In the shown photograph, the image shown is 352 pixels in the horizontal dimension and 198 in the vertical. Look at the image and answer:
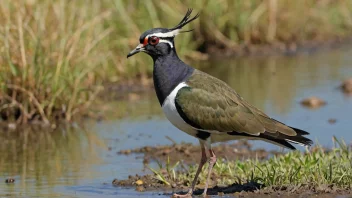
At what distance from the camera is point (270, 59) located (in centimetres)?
1844

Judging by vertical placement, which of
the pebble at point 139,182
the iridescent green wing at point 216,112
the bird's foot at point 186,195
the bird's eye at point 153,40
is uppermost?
the bird's eye at point 153,40

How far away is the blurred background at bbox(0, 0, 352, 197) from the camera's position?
33.5ft

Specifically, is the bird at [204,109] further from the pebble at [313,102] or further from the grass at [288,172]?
the pebble at [313,102]

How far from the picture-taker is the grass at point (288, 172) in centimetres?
795

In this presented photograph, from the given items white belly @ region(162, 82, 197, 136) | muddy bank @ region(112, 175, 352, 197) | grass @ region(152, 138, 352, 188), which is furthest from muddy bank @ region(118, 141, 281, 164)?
white belly @ region(162, 82, 197, 136)

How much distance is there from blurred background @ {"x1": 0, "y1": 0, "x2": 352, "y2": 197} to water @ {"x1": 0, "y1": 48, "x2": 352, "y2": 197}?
2cm

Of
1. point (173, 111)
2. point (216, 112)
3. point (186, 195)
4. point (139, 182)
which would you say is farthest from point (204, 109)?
point (139, 182)

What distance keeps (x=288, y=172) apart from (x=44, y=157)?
11.7 feet

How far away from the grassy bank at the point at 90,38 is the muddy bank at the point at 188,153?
2021 mm

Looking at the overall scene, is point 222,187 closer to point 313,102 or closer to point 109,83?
→ point 313,102

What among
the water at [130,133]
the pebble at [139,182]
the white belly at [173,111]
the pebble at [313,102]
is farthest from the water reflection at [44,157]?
the pebble at [313,102]

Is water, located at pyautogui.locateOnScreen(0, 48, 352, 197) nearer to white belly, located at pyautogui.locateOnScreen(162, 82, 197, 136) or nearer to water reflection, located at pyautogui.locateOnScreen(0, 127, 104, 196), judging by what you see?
water reflection, located at pyautogui.locateOnScreen(0, 127, 104, 196)

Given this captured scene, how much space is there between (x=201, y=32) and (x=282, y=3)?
198 cm

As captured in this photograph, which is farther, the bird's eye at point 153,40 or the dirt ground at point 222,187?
the bird's eye at point 153,40
